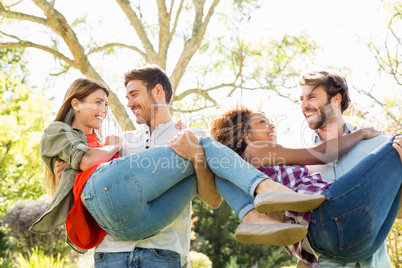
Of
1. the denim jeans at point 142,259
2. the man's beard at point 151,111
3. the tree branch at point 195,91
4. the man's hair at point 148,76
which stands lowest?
the denim jeans at point 142,259

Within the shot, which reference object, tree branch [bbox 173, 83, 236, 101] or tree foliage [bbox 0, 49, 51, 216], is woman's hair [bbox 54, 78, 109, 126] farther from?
tree foliage [bbox 0, 49, 51, 216]

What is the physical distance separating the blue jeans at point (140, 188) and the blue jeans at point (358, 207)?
0.54 m

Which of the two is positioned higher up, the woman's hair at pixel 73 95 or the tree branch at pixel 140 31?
the tree branch at pixel 140 31

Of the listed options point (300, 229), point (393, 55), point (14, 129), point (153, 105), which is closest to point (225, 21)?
point (393, 55)

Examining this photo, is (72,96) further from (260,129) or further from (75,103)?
(260,129)

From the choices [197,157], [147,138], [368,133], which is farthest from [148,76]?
[368,133]

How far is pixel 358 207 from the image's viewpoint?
213 centimetres

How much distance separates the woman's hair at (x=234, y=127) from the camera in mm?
2759

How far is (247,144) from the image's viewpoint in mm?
2748

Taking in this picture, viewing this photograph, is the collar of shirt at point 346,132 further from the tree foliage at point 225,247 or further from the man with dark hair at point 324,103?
the tree foliage at point 225,247

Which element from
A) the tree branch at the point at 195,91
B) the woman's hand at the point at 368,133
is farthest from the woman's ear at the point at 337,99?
the tree branch at the point at 195,91

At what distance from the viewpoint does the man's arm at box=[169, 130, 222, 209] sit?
2.42 meters

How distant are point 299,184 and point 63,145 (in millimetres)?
1514

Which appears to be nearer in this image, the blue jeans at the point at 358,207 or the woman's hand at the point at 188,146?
the blue jeans at the point at 358,207
